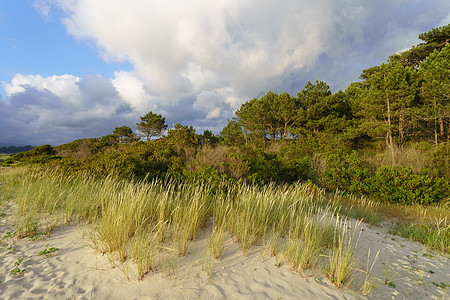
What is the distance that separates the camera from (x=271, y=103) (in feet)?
94.8

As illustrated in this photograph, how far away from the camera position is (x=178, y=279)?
239 cm

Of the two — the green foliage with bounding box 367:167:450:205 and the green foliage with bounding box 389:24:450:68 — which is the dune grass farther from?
the green foliage with bounding box 389:24:450:68

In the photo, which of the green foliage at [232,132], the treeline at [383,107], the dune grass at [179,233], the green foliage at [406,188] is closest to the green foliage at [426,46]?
the treeline at [383,107]

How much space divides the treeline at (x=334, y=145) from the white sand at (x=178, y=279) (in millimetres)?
2120

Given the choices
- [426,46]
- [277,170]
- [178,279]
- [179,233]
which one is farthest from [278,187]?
[426,46]

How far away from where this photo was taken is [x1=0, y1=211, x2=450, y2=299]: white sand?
2217 mm

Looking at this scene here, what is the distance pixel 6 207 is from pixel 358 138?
2886 cm

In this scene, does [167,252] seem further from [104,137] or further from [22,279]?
[104,137]

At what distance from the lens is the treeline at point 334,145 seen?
819cm

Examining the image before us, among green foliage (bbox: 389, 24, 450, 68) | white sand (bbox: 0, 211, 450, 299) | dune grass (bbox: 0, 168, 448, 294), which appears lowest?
white sand (bbox: 0, 211, 450, 299)

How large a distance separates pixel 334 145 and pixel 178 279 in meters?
18.7

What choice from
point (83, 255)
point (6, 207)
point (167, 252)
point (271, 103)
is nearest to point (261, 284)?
point (167, 252)

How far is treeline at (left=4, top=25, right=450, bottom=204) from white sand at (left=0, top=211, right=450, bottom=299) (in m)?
2.12

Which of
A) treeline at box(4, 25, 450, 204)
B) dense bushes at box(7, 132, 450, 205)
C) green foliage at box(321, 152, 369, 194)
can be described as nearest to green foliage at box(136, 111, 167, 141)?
treeline at box(4, 25, 450, 204)
